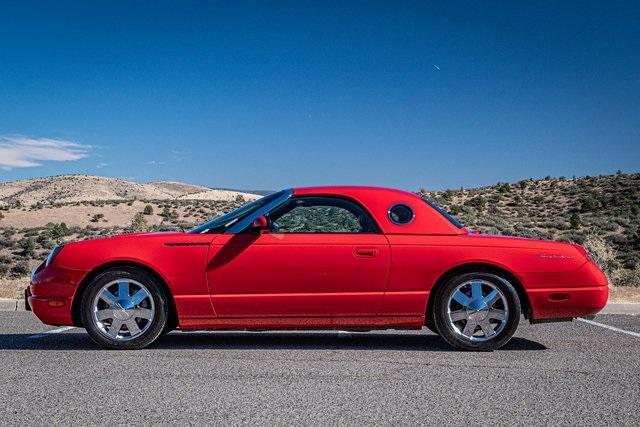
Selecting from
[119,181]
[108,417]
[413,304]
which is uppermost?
[119,181]

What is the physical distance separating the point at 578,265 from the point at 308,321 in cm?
255

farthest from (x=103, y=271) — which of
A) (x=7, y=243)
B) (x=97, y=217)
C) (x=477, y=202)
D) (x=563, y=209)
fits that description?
(x=97, y=217)

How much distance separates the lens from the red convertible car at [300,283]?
6523mm

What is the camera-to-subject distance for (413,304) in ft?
21.6

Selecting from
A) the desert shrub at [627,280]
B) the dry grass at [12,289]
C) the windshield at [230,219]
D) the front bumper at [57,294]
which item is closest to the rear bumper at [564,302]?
the windshield at [230,219]

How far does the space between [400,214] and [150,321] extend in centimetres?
246

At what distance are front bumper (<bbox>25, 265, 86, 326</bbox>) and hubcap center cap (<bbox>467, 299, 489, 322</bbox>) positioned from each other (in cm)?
349

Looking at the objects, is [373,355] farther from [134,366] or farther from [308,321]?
[134,366]

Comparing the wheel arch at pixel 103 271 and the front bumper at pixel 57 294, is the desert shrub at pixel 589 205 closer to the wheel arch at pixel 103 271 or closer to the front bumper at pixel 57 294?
the wheel arch at pixel 103 271

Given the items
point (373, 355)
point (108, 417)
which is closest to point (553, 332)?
point (373, 355)

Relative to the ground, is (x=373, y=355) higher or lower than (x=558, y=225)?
lower

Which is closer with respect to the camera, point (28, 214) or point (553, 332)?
point (553, 332)

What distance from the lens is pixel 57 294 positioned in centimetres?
665

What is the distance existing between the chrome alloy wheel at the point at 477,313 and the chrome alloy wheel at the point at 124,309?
2.71 metres
